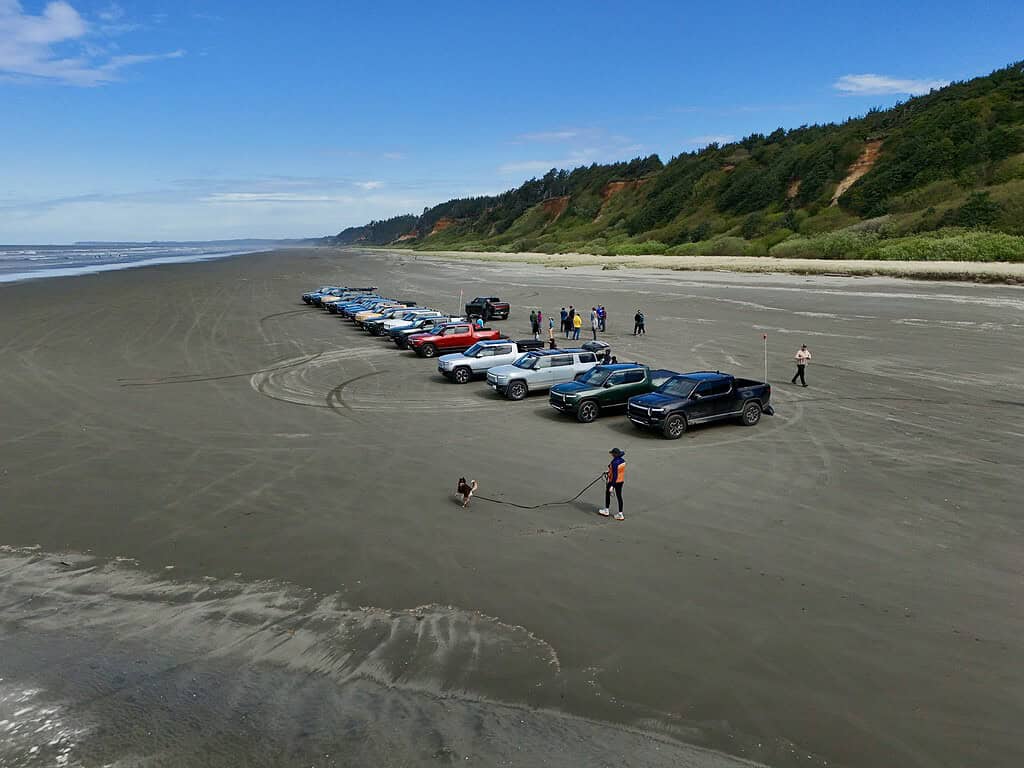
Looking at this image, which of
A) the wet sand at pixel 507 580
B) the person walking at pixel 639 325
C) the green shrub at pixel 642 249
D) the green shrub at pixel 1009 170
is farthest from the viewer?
the green shrub at pixel 642 249

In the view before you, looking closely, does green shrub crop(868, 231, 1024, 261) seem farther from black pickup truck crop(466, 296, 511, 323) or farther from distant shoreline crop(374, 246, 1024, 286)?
black pickup truck crop(466, 296, 511, 323)

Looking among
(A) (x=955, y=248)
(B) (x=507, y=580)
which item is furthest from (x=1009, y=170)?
(B) (x=507, y=580)

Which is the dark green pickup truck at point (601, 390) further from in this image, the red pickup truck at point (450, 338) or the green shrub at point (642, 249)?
the green shrub at point (642, 249)

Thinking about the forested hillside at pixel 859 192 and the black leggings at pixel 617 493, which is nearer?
the black leggings at pixel 617 493

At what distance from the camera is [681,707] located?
678cm

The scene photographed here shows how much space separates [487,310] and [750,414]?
80.6 feet

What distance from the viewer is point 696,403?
1661 centimetres

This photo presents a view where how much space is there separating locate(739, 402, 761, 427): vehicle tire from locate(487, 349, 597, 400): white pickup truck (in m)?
5.90

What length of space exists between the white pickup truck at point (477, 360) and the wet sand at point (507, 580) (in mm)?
2317

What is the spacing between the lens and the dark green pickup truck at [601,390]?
59.3 feet

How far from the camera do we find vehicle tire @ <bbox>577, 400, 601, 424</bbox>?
18.0 m

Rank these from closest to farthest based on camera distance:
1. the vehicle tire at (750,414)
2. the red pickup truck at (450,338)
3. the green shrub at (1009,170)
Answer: the vehicle tire at (750,414) → the red pickup truck at (450,338) → the green shrub at (1009,170)

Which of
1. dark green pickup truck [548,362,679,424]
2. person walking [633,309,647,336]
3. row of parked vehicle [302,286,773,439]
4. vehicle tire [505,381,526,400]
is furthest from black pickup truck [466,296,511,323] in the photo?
dark green pickup truck [548,362,679,424]

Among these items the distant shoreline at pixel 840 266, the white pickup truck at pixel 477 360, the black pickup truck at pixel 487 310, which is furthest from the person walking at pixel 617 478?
the distant shoreline at pixel 840 266
